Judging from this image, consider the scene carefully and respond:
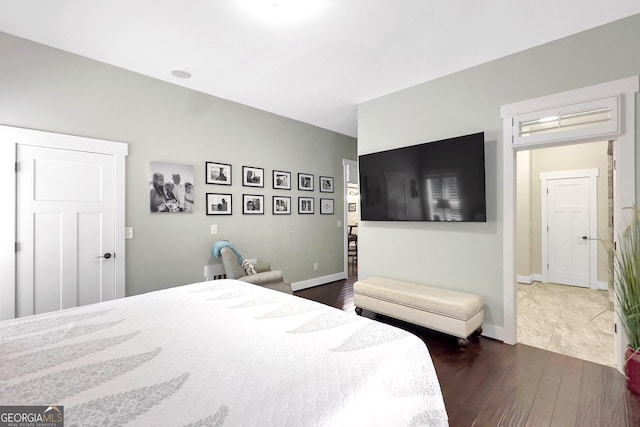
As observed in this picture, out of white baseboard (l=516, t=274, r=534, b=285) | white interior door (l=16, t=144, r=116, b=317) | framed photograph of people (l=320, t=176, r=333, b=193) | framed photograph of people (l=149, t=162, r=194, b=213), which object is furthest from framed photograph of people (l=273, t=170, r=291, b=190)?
white baseboard (l=516, t=274, r=534, b=285)

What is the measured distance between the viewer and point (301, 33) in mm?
2455

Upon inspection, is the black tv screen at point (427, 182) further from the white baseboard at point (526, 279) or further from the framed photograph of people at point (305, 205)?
the white baseboard at point (526, 279)

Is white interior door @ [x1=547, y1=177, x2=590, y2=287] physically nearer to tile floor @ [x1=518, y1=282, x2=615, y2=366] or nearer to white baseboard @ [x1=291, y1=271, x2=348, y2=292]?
tile floor @ [x1=518, y1=282, x2=615, y2=366]

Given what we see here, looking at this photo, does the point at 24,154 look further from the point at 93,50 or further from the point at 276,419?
the point at 276,419

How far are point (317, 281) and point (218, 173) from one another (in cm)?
249

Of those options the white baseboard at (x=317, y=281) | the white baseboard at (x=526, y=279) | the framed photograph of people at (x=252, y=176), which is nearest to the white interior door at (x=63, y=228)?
the framed photograph of people at (x=252, y=176)

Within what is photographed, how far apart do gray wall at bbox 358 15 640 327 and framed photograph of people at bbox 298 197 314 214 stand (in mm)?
1204

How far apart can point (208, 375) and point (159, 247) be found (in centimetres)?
278

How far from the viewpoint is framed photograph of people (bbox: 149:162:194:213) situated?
3.31m

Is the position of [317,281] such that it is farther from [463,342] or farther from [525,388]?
[525,388]

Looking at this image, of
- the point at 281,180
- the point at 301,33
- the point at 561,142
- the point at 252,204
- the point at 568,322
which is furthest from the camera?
the point at 281,180

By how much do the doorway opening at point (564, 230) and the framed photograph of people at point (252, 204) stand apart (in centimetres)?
366

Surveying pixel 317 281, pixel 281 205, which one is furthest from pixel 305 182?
pixel 317 281

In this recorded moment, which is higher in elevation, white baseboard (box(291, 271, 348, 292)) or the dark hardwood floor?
white baseboard (box(291, 271, 348, 292))
